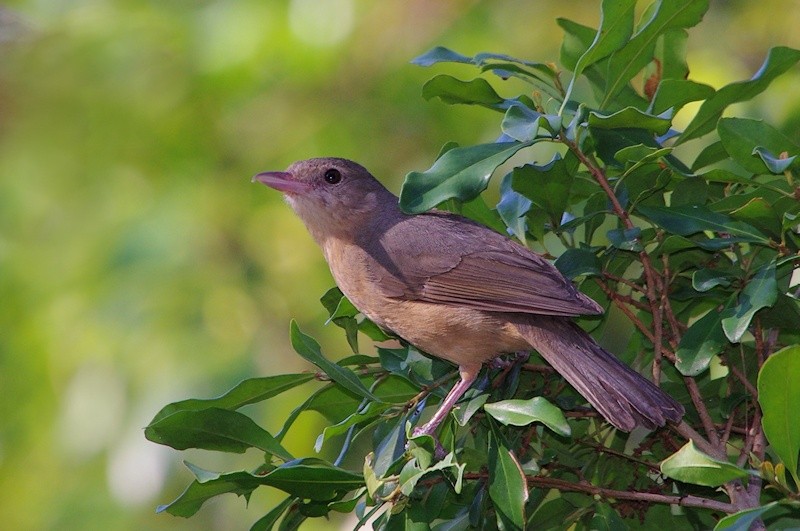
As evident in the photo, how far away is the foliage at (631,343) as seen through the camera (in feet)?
9.39

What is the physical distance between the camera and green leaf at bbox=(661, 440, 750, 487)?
2.41 m

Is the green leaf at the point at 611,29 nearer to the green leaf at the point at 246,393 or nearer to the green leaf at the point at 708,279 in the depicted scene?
the green leaf at the point at 708,279

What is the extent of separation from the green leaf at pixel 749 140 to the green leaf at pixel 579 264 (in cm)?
Result: 51

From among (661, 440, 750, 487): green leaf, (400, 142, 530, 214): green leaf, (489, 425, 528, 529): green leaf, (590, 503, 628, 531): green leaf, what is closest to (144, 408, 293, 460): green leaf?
(489, 425, 528, 529): green leaf

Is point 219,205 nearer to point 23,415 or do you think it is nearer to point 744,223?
point 23,415

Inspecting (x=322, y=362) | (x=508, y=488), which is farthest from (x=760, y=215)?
(x=322, y=362)

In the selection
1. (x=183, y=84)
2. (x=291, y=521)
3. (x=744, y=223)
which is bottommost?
(x=291, y=521)

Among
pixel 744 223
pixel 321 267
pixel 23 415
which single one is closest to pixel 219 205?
pixel 321 267

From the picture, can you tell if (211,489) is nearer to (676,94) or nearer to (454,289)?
(454,289)

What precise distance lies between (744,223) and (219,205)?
4.17m

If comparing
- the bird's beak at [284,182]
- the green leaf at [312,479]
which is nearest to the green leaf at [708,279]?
the green leaf at [312,479]

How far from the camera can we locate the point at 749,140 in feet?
9.89

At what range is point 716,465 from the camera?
2.41 metres

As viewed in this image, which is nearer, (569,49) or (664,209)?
(664,209)
